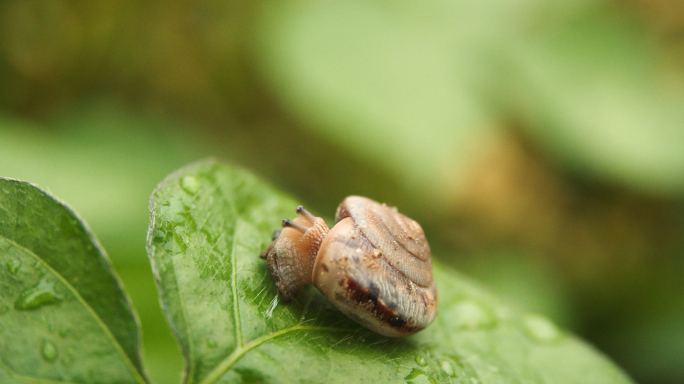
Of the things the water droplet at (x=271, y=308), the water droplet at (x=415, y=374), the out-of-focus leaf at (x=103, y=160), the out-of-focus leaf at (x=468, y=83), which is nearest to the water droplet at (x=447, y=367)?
the water droplet at (x=415, y=374)

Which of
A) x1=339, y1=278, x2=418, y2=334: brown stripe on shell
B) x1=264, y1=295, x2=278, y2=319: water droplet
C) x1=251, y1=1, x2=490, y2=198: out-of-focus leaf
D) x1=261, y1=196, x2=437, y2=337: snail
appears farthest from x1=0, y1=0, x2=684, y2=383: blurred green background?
x1=339, y1=278, x2=418, y2=334: brown stripe on shell

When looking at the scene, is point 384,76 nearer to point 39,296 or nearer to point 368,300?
point 368,300

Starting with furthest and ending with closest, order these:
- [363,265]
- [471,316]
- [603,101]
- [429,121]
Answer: [603,101] → [429,121] → [471,316] → [363,265]

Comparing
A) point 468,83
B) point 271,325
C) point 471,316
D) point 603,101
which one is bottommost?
point 271,325

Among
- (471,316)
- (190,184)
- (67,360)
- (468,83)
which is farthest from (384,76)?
(67,360)

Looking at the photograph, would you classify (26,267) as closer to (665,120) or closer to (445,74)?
(445,74)

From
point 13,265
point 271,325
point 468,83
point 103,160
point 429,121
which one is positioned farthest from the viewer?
point 468,83

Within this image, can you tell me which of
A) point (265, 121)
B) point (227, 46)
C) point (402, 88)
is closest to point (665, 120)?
point (402, 88)

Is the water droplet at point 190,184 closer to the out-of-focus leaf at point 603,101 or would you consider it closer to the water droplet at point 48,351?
the water droplet at point 48,351
